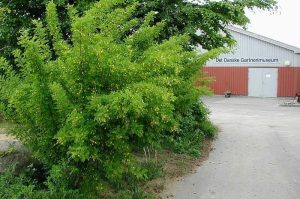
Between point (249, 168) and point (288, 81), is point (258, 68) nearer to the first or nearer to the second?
point (288, 81)

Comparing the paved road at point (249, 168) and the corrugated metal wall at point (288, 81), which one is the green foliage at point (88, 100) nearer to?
the paved road at point (249, 168)

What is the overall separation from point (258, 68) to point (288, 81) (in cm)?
268

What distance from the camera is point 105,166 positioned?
5.10m

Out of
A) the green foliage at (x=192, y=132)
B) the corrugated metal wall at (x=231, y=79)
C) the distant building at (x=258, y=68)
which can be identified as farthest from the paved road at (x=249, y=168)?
the corrugated metal wall at (x=231, y=79)

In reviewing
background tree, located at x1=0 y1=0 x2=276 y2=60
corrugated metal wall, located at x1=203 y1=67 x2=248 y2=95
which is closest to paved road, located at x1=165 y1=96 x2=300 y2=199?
background tree, located at x1=0 y1=0 x2=276 y2=60

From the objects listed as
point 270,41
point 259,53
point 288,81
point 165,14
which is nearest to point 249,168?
point 165,14

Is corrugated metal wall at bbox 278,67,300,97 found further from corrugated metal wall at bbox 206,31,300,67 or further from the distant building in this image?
corrugated metal wall at bbox 206,31,300,67

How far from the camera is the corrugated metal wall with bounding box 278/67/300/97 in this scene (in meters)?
34.6

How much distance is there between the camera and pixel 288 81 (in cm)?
→ 3491

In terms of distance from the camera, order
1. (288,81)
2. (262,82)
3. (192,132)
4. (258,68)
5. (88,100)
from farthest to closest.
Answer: (258,68) < (262,82) < (288,81) < (192,132) < (88,100)

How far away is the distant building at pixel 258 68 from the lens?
34.7m

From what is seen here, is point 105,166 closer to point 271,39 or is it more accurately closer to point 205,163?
point 205,163

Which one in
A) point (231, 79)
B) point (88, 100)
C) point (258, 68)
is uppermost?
point (258, 68)

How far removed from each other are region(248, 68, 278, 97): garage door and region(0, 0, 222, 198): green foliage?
102 feet
